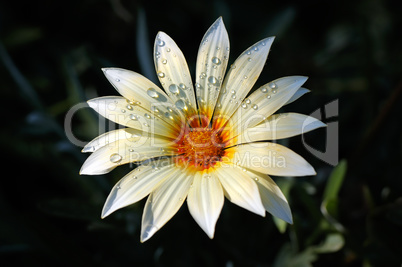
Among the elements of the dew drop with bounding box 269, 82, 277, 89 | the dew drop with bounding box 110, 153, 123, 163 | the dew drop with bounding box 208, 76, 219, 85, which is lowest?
the dew drop with bounding box 110, 153, 123, 163

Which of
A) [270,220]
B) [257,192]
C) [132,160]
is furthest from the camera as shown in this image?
[270,220]

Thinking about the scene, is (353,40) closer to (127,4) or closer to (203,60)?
(127,4)

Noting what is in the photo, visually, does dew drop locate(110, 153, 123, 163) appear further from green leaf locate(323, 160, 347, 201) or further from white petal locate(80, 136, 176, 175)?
green leaf locate(323, 160, 347, 201)

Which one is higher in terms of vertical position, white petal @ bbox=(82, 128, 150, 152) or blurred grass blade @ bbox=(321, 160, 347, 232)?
white petal @ bbox=(82, 128, 150, 152)

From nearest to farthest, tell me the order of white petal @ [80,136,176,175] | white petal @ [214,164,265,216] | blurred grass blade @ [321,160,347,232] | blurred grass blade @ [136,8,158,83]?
1. white petal @ [214,164,265,216]
2. white petal @ [80,136,176,175]
3. blurred grass blade @ [321,160,347,232]
4. blurred grass blade @ [136,8,158,83]

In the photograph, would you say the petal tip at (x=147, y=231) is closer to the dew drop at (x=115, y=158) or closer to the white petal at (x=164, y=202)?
the white petal at (x=164, y=202)

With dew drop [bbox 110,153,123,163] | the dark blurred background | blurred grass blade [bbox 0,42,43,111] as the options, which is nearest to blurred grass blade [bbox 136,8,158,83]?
the dark blurred background

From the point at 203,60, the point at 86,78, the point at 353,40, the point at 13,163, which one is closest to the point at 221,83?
the point at 203,60

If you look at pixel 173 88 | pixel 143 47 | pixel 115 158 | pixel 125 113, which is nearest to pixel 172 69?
pixel 173 88
